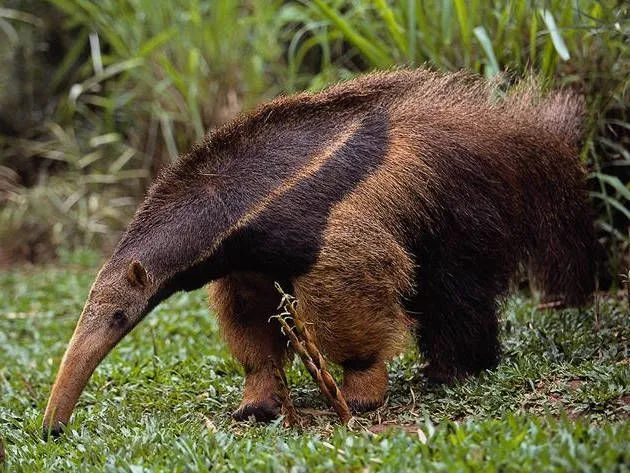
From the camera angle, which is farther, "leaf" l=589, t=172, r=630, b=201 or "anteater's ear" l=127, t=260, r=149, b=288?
"leaf" l=589, t=172, r=630, b=201

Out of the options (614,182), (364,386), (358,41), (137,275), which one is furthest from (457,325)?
(358,41)

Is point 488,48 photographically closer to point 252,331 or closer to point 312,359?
point 252,331

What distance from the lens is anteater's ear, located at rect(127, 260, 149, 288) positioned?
454 centimetres

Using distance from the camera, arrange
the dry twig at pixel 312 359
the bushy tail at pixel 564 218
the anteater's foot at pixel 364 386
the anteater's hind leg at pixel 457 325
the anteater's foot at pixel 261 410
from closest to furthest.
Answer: the dry twig at pixel 312 359
the anteater's foot at pixel 364 386
the anteater's foot at pixel 261 410
the anteater's hind leg at pixel 457 325
the bushy tail at pixel 564 218

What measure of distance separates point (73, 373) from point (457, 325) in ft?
6.23

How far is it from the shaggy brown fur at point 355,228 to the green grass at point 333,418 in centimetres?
28

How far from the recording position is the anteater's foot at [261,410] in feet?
16.0

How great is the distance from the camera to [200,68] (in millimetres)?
10406

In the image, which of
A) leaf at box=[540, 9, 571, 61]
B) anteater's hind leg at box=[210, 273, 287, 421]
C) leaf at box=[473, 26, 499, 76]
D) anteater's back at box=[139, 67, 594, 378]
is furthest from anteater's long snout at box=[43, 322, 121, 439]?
leaf at box=[473, 26, 499, 76]

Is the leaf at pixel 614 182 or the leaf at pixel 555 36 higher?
the leaf at pixel 555 36

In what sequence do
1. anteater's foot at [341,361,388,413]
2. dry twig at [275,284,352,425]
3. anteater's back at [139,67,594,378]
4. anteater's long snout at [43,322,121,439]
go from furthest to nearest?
anteater's foot at [341,361,388,413] → anteater's back at [139,67,594,378] → anteater's long snout at [43,322,121,439] → dry twig at [275,284,352,425]

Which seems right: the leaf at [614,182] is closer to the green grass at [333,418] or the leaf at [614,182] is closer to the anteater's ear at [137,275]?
the green grass at [333,418]

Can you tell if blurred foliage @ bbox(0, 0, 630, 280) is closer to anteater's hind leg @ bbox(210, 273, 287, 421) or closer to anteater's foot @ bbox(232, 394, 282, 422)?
anteater's hind leg @ bbox(210, 273, 287, 421)

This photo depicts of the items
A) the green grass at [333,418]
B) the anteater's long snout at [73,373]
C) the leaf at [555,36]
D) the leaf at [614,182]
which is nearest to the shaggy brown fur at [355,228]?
the anteater's long snout at [73,373]
